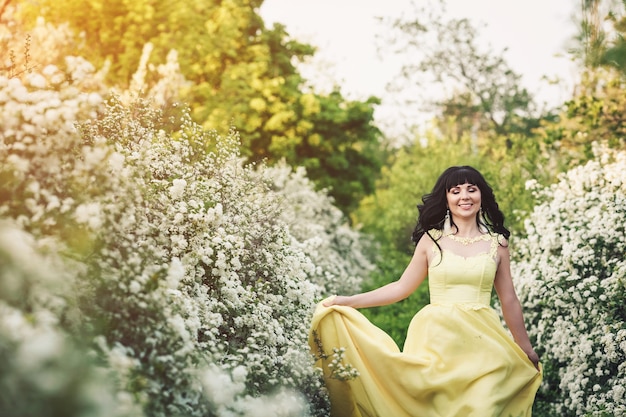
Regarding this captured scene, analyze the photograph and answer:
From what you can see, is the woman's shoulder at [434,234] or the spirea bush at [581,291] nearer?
the woman's shoulder at [434,234]

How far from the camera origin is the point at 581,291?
805 centimetres

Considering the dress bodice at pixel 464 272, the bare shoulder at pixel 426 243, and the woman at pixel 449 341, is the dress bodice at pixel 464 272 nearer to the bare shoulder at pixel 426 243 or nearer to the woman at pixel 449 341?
the woman at pixel 449 341

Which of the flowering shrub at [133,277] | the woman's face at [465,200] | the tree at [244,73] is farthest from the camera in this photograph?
the tree at [244,73]

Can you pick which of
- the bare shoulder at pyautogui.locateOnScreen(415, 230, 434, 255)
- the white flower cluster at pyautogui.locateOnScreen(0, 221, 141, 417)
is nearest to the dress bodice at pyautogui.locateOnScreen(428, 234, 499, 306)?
the bare shoulder at pyautogui.locateOnScreen(415, 230, 434, 255)

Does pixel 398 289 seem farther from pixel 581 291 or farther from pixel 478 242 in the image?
pixel 581 291

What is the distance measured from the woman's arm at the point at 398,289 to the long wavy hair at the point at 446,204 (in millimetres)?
171

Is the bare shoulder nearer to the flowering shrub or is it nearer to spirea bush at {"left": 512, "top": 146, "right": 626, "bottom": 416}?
the flowering shrub

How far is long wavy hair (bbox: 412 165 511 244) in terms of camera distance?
6.11 meters

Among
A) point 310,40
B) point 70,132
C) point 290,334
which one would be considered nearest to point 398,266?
point 290,334

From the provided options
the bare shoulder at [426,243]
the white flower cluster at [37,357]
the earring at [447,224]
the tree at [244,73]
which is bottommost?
the white flower cluster at [37,357]

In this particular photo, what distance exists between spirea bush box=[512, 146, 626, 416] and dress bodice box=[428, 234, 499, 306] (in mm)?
2026

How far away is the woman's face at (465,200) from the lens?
598 cm

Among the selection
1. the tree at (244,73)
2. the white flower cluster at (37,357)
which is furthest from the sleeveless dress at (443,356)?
the tree at (244,73)

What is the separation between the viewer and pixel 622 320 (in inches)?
293
